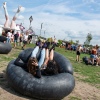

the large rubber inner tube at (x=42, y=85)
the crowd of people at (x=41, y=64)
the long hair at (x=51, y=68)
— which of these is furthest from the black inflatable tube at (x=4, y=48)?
the long hair at (x=51, y=68)

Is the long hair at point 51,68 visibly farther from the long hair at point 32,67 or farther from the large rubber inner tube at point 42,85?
the long hair at point 32,67

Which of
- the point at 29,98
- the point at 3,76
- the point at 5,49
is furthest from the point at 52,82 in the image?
the point at 5,49

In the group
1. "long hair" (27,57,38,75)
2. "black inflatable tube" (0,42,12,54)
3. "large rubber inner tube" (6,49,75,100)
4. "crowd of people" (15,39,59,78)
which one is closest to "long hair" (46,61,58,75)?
"crowd of people" (15,39,59,78)

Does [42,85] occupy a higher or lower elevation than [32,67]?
lower

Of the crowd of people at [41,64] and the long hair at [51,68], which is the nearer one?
the crowd of people at [41,64]

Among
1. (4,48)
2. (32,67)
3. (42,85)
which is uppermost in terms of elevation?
(32,67)

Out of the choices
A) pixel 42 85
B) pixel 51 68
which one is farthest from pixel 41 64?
pixel 42 85

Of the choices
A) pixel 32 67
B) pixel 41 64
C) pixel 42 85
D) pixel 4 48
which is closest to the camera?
pixel 42 85

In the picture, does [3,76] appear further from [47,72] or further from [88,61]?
[88,61]

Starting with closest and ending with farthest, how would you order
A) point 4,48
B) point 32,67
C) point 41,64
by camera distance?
1. point 32,67
2. point 41,64
3. point 4,48

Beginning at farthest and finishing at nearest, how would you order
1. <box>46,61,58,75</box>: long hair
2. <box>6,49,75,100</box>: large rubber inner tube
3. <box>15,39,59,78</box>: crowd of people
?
→ <box>46,61,58,75</box>: long hair < <box>15,39,59,78</box>: crowd of people < <box>6,49,75,100</box>: large rubber inner tube

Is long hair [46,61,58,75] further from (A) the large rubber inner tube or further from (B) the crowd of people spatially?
(A) the large rubber inner tube

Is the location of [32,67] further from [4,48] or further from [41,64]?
[4,48]

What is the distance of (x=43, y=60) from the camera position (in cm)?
740
